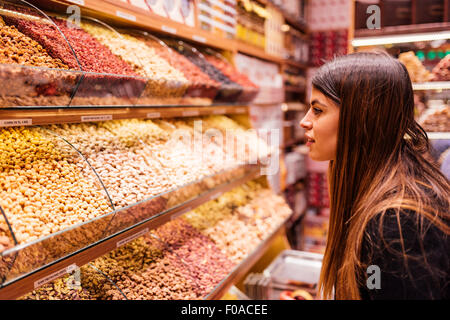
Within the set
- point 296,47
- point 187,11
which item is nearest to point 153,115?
point 187,11

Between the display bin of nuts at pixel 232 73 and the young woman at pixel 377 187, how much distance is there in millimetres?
1525

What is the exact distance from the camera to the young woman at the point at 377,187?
2.99ft

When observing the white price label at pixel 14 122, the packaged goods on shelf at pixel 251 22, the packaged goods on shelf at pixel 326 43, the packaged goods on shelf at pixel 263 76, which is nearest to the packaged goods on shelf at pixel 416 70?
the packaged goods on shelf at pixel 263 76

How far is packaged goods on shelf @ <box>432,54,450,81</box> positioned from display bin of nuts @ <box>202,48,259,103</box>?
1.69 m

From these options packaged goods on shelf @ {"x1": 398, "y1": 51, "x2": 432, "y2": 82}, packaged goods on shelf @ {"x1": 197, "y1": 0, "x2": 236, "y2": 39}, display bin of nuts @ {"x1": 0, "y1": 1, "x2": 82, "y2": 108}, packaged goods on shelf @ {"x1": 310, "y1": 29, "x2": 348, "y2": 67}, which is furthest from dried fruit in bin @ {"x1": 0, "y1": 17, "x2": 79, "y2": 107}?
packaged goods on shelf @ {"x1": 310, "y1": 29, "x2": 348, "y2": 67}

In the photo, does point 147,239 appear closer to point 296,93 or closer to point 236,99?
point 236,99

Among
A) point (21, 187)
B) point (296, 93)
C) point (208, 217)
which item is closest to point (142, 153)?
point (21, 187)

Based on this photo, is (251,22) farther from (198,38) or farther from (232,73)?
(198,38)

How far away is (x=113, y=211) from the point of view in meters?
1.32

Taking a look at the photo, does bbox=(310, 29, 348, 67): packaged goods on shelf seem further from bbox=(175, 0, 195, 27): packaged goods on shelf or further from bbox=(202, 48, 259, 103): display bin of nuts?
bbox=(175, 0, 195, 27): packaged goods on shelf

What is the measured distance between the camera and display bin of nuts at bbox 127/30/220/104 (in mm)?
2100

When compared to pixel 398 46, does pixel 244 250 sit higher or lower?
lower

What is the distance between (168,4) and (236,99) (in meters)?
0.85

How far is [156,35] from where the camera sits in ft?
7.76
